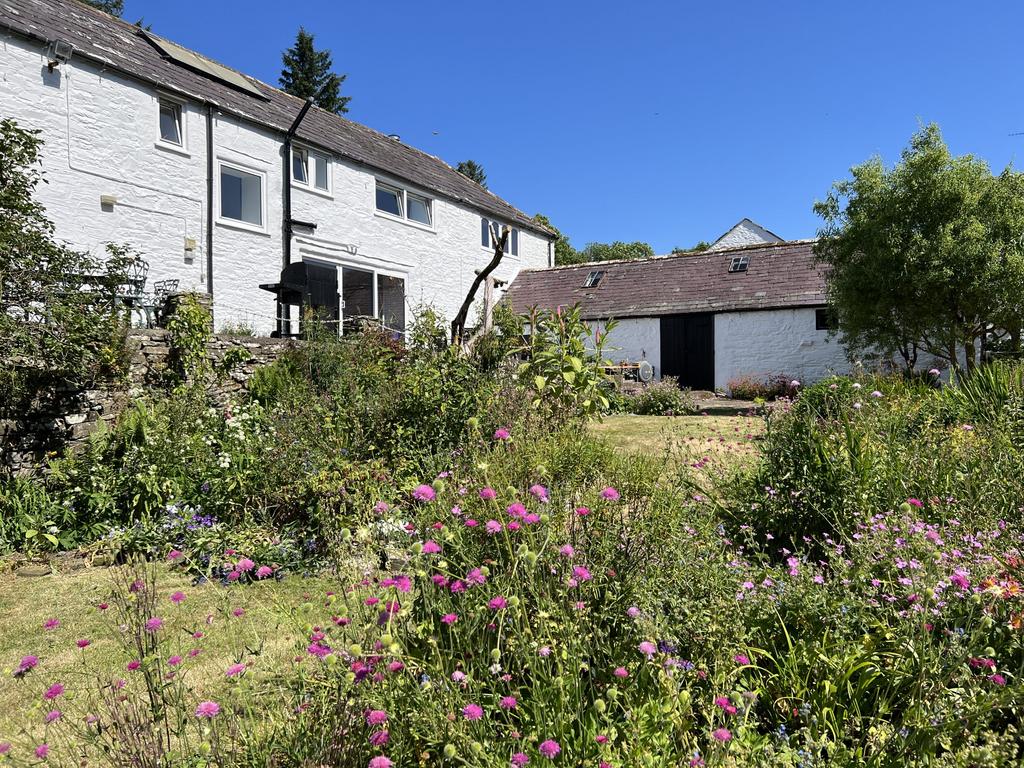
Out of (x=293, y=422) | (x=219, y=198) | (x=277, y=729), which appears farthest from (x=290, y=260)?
(x=277, y=729)

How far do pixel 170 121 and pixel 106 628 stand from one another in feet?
43.8

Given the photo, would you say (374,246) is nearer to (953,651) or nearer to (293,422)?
(293,422)

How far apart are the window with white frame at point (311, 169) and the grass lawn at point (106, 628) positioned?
13.7 meters

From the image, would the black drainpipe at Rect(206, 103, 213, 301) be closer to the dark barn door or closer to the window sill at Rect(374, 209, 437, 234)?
the window sill at Rect(374, 209, 437, 234)

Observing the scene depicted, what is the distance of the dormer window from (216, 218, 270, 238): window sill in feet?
50.7

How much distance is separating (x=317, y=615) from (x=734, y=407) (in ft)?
46.4

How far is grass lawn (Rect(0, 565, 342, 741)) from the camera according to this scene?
3.17m

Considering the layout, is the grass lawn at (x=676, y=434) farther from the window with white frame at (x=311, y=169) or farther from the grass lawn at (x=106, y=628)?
the window with white frame at (x=311, y=169)

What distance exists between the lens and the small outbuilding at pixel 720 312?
1934cm

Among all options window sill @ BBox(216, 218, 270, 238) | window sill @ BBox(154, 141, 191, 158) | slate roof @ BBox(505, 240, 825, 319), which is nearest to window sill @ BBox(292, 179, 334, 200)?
window sill @ BBox(216, 218, 270, 238)

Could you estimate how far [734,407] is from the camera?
52.6ft

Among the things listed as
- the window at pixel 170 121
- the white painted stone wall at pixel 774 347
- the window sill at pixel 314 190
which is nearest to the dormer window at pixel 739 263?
the white painted stone wall at pixel 774 347

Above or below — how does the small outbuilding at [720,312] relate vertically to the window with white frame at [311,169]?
below

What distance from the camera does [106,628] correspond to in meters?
4.03
